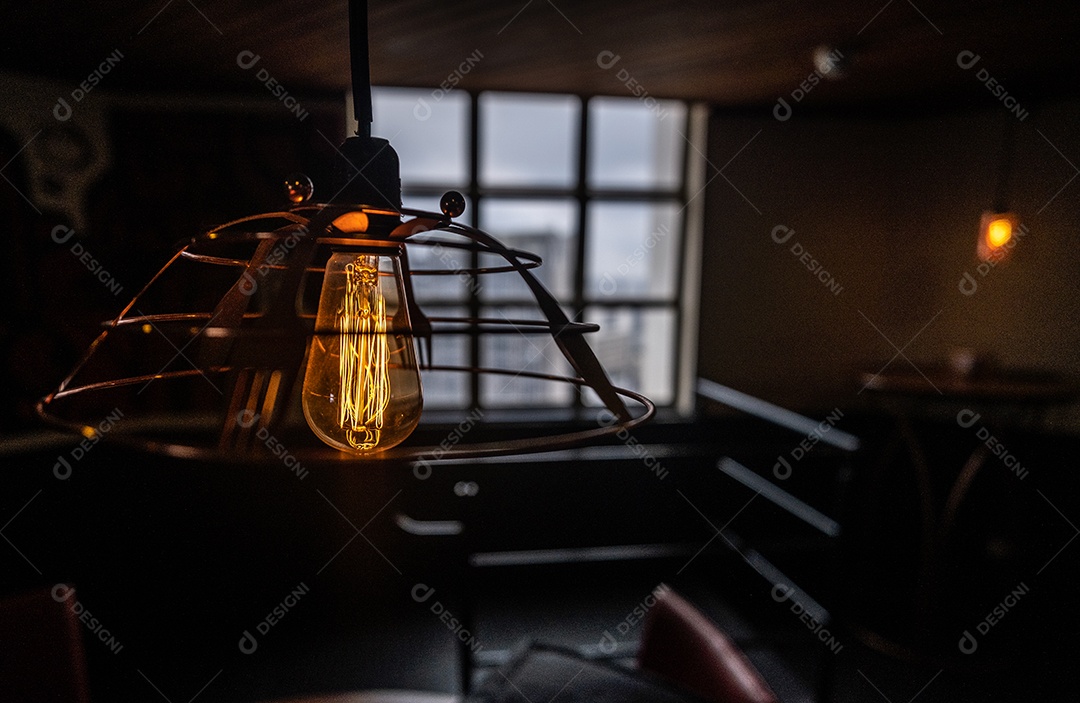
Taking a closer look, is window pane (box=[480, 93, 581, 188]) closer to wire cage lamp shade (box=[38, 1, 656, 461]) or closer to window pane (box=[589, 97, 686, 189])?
window pane (box=[589, 97, 686, 189])

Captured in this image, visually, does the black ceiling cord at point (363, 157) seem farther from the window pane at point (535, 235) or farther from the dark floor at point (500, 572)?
the window pane at point (535, 235)

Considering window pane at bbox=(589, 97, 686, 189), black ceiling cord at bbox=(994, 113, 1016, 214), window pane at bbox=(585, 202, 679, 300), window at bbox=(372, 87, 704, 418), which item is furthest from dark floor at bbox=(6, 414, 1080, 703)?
window pane at bbox=(589, 97, 686, 189)

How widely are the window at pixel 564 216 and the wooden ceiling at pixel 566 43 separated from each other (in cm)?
52

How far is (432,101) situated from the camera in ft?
12.2

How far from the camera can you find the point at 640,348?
4.39 m

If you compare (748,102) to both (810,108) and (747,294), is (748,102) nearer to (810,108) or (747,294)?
(810,108)

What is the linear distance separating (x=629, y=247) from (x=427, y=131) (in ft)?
4.77

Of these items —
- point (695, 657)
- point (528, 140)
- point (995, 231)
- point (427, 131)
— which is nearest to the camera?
point (695, 657)

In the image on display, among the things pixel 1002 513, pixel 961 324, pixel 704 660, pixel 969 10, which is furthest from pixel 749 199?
pixel 704 660

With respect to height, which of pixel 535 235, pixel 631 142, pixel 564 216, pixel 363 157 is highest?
pixel 631 142

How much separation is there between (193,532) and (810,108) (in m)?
4.19

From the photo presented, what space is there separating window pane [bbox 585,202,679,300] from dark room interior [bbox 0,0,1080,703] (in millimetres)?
23

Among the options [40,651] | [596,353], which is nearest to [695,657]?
[596,353]

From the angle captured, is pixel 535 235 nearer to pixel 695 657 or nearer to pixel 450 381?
pixel 450 381
